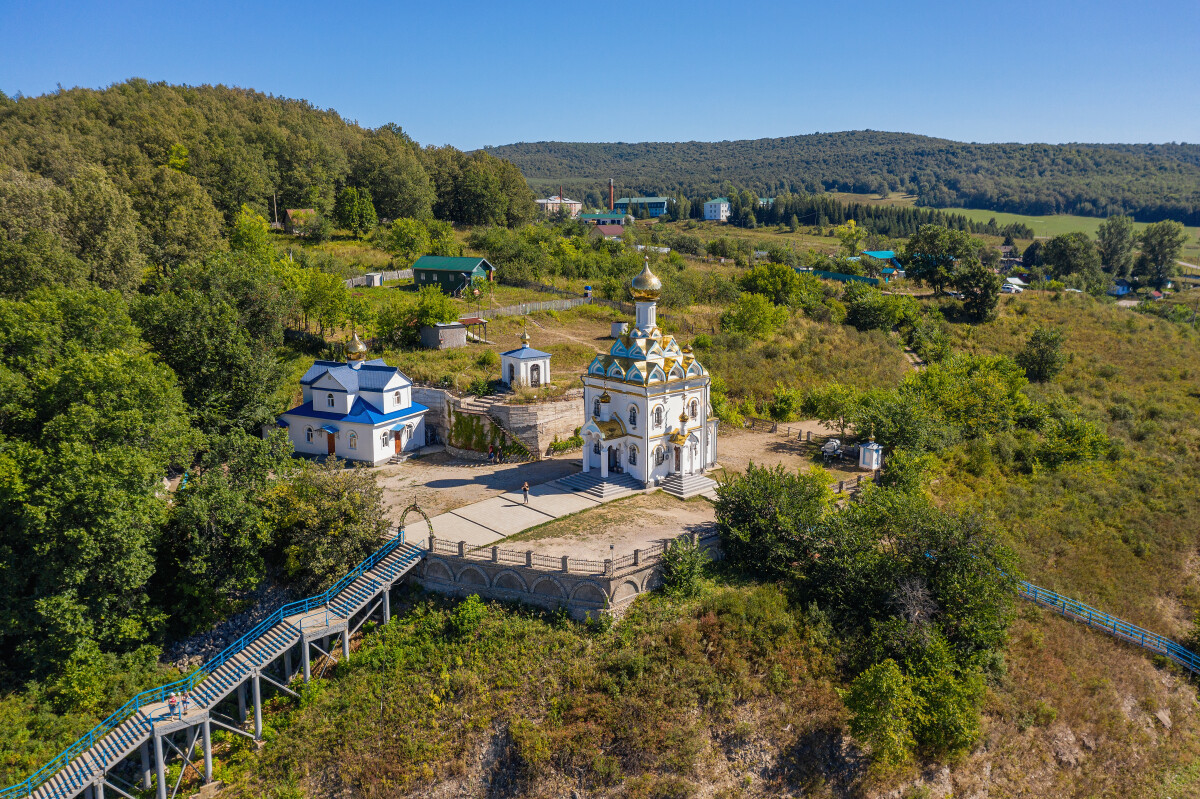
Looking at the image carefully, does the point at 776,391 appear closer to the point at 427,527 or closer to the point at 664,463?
the point at 664,463

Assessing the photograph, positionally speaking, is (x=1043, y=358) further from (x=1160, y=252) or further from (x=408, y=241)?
(x=1160, y=252)

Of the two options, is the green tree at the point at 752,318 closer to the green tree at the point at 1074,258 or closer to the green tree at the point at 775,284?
the green tree at the point at 775,284

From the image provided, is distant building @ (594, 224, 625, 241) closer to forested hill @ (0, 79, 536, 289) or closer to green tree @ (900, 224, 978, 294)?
forested hill @ (0, 79, 536, 289)

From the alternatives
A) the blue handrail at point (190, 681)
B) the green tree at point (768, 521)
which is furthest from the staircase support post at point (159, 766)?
the green tree at point (768, 521)

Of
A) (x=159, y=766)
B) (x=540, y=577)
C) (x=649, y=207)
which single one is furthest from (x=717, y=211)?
(x=159, y=766)

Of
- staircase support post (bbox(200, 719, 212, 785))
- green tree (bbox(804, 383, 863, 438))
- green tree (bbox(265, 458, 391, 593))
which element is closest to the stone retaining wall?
green tree (bbox(265, 458, 391, 593))

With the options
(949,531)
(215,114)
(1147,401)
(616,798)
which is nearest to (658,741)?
(616,798)
